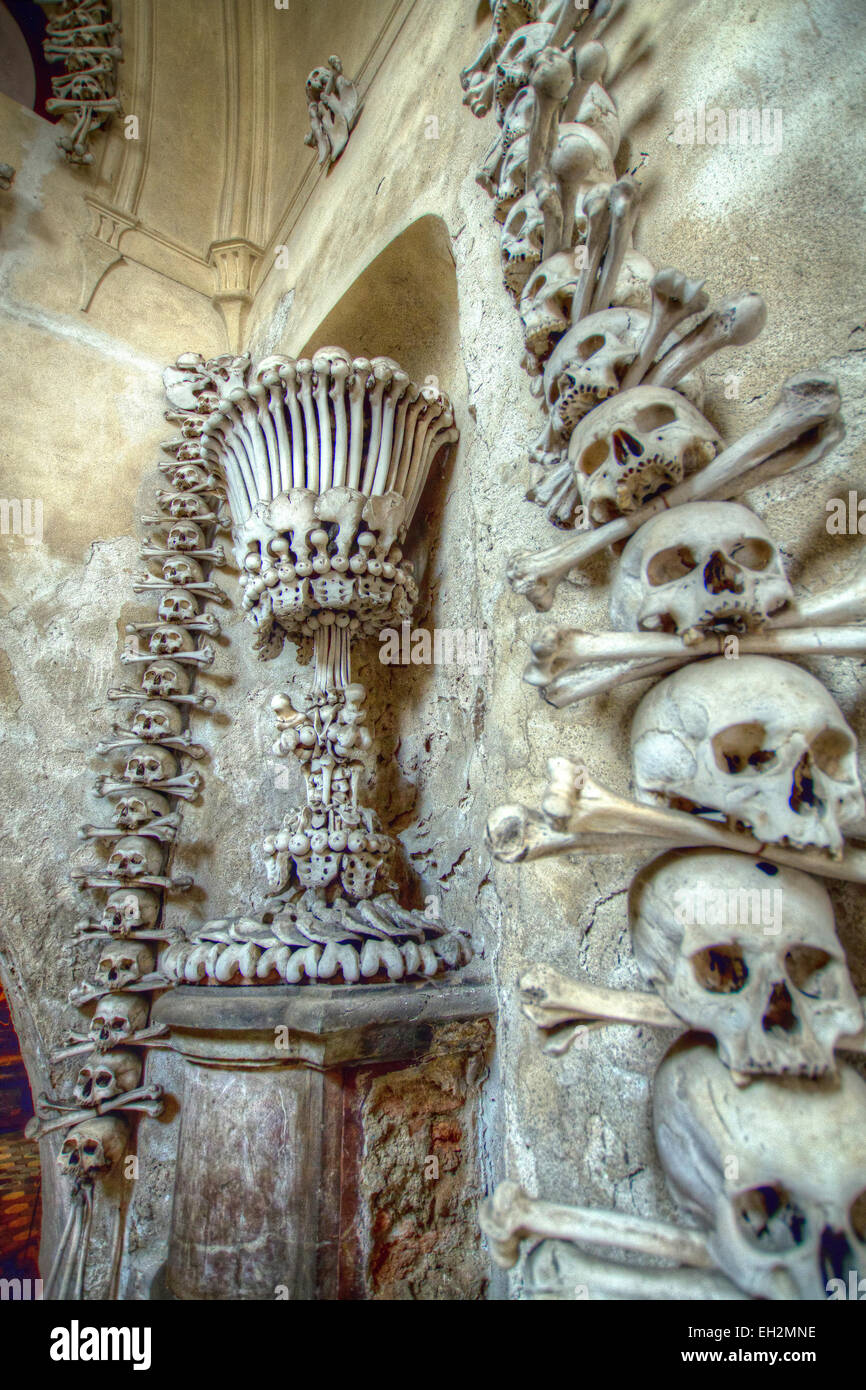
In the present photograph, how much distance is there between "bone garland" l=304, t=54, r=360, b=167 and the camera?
2.69m

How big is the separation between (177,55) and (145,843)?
3.72m

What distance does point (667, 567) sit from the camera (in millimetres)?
839

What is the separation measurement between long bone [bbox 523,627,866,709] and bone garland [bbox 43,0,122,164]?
342cm

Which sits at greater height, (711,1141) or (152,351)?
(152,351)

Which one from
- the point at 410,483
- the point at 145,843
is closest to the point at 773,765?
the point at 410,483

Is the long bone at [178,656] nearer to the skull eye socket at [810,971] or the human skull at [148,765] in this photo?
the human skull at [148,765]

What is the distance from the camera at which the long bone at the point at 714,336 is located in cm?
85

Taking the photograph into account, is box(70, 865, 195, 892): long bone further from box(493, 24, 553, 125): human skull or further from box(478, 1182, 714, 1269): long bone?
box(493, 24, 553, 125): human skull

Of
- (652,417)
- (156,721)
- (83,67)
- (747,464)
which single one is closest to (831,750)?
(747,464)

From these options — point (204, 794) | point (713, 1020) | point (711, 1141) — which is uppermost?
point (204, 794)

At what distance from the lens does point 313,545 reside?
167cm

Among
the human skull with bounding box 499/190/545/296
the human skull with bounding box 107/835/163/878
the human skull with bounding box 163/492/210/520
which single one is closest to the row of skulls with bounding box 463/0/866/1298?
the human skull with bounding box 499/190/545/296

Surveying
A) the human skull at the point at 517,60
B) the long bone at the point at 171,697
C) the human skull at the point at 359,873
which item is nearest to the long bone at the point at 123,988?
the human skull at the point at 359,873
